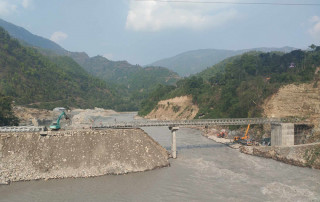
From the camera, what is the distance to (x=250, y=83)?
7481 centimetres

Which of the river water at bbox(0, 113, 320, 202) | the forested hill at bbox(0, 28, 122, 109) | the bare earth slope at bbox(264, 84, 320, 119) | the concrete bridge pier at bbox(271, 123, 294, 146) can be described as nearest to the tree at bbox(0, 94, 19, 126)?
the river water at bbox(0, 113, 320, 202)

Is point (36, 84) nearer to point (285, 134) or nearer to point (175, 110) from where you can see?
point (175, 110)

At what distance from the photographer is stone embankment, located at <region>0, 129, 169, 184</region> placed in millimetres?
30750

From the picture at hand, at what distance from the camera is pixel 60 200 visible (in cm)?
2523

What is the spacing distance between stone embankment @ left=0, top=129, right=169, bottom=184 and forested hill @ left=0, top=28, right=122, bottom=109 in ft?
310

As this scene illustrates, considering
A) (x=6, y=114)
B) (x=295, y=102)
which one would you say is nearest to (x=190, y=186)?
(x=295, y=102)

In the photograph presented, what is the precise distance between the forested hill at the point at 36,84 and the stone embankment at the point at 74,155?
94.6m

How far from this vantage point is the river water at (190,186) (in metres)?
25.8

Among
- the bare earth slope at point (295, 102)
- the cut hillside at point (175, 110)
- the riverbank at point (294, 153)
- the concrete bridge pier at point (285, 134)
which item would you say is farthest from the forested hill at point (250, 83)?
the riverbank at point (294, 153)

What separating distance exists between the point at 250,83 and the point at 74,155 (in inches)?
2343

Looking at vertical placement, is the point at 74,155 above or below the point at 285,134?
below

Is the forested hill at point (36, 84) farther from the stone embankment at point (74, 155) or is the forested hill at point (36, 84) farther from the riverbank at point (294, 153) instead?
the riverbank at point (294, 153)

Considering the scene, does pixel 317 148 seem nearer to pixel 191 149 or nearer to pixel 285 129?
pixel 285 129

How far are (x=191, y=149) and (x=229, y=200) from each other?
883 inches
